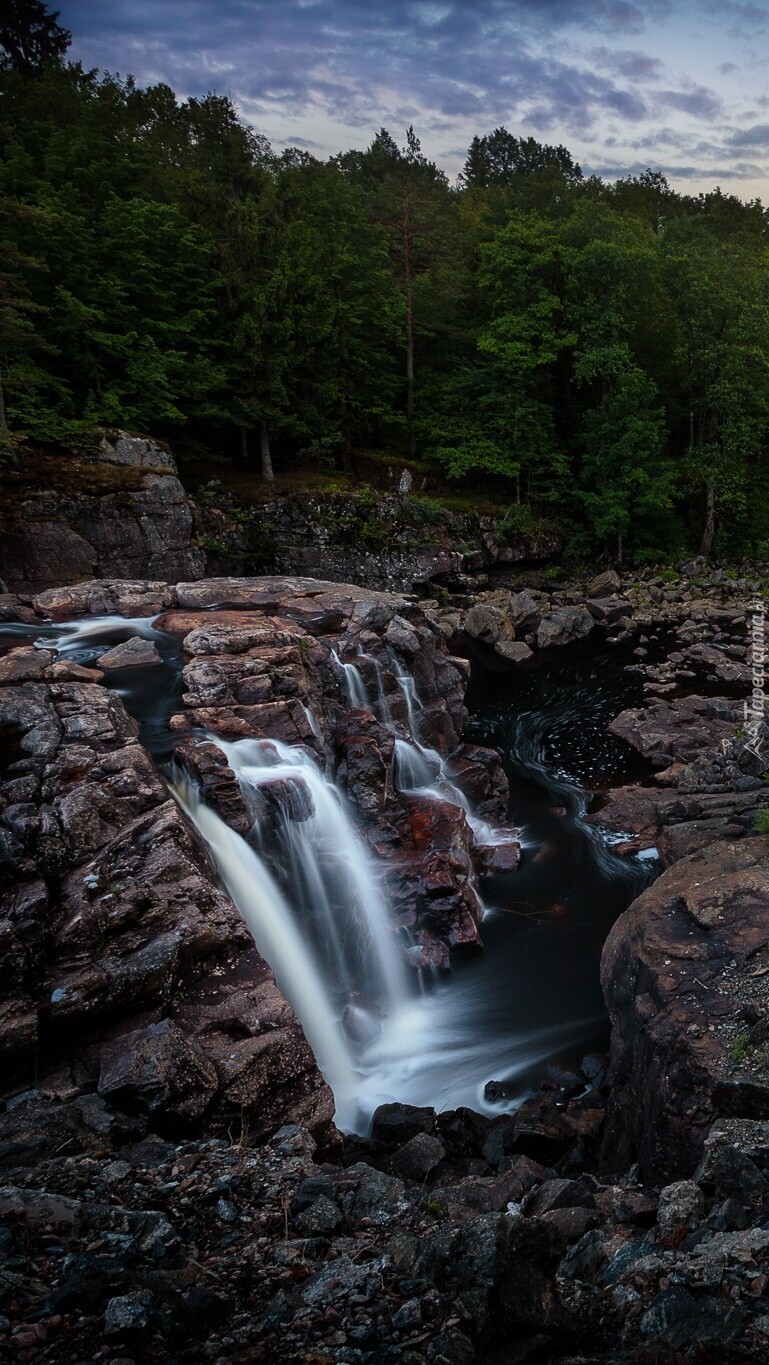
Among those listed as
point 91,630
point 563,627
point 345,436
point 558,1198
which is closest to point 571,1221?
point 558,1198

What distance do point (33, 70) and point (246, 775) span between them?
1616 inches

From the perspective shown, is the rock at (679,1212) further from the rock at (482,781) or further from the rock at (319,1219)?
the rock at (482,781)

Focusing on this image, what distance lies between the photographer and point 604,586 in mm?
30109

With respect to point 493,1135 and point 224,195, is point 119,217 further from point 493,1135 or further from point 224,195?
point 493,1135

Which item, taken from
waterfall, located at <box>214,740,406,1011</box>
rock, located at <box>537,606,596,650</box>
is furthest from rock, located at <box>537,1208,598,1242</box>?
rock, located at <box>537,606,596,650</box>

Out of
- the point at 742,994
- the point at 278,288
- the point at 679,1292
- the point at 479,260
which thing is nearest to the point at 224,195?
the point at 278,288

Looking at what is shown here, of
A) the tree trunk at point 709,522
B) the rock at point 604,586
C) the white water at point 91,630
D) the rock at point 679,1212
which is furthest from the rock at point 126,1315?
the tree trunk at point 709,522

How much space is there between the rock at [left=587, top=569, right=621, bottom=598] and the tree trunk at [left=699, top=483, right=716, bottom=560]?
6.04m

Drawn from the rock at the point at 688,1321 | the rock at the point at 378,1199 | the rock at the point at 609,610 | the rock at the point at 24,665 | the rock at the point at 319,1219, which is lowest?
the rock at the point at 378,1199

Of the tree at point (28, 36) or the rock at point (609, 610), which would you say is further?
the tree at point (28, 36)

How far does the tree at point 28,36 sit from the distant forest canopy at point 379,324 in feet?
0.26

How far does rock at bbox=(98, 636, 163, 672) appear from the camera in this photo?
40.3ft

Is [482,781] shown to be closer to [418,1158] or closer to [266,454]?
[418,1158]

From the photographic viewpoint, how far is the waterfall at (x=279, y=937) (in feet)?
28.7
